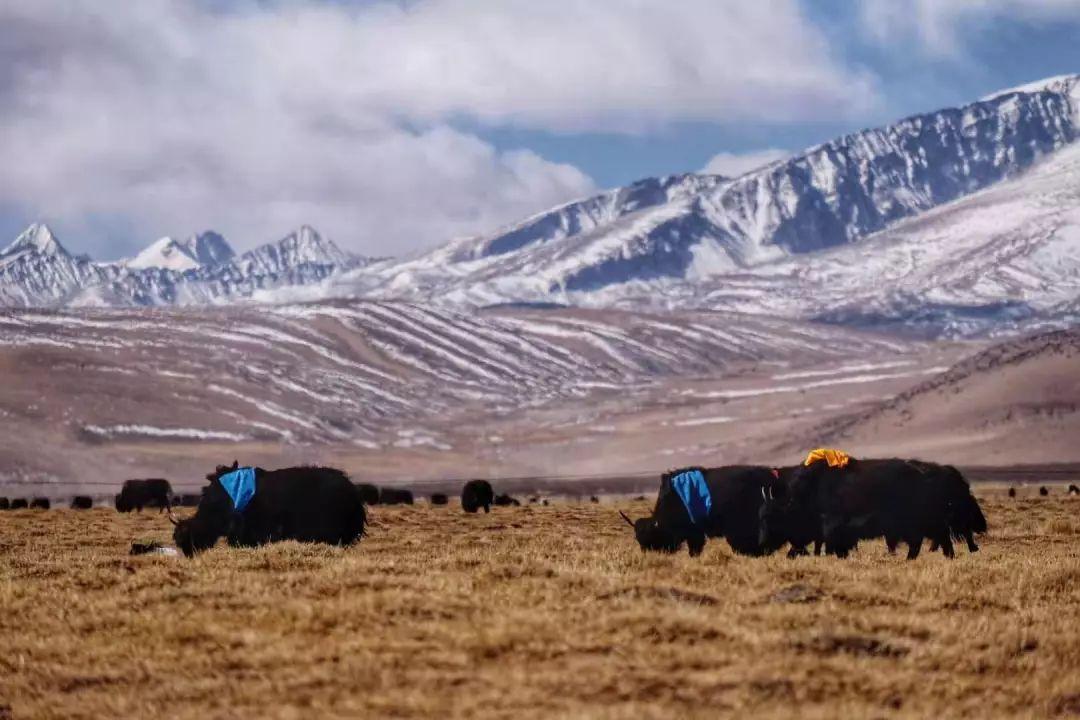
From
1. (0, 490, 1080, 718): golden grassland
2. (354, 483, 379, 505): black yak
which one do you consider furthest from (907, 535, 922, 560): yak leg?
(354, 483, 379, 505): black yak

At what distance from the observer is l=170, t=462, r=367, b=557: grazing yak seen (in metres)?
23.8

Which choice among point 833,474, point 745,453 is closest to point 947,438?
point 745,453

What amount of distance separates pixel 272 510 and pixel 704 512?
25.1 ft

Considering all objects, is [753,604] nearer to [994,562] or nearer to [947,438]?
[994,562]

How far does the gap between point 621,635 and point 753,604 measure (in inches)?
100

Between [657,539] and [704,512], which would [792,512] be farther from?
[657,539]

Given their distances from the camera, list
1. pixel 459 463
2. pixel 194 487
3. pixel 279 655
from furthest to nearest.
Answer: pixel 459 463, pixel 194 487, pixel 279 655

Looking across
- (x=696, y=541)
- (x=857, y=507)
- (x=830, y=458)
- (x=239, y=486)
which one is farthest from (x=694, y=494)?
(x=239, y=486)

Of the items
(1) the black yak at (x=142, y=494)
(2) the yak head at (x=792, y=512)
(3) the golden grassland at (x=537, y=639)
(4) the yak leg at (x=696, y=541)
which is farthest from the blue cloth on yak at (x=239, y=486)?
(1) the black yak at (x=142, y=494)

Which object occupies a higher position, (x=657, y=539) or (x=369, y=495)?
(x=369, y=495)

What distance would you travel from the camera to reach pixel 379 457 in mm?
199375

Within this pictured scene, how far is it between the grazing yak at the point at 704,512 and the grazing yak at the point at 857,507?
34 centimetres

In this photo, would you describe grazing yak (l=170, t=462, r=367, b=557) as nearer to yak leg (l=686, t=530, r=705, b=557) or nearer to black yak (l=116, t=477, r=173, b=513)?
yak leg (l=686, t=530, r=705, b=557)

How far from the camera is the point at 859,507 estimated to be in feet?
75.9
